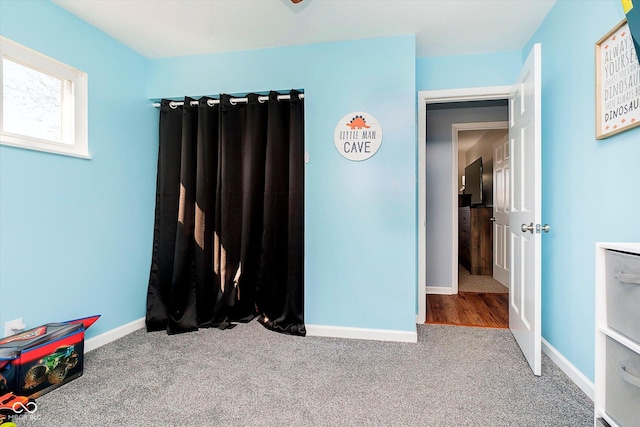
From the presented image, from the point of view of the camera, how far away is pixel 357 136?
2.37 m

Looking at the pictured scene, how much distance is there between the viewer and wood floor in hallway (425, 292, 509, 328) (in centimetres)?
271

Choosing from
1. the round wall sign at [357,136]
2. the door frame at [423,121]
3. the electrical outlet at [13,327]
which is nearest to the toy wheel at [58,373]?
the electrical outlet at [13,327]

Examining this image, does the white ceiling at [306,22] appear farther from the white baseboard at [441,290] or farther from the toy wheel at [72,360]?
the white baseboard at [441,290]

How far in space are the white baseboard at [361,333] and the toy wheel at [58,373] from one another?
1.52 meters

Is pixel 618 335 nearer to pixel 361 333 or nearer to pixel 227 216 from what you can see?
pixel 361 333

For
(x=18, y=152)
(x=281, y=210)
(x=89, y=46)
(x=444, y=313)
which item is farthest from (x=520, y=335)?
(x=89, y=46)

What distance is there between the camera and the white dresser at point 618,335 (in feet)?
3.27

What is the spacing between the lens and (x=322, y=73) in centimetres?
244

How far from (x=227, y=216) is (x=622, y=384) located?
245 cm

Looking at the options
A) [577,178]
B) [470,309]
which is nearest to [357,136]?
[577,178]

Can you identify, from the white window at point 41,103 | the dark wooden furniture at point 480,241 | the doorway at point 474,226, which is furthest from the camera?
the dark wooden furniture at point 480,241

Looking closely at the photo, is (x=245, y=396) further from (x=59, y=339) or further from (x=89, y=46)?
(x=89, y=46)

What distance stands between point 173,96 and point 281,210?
138 cm

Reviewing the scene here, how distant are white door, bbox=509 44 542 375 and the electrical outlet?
297cm
